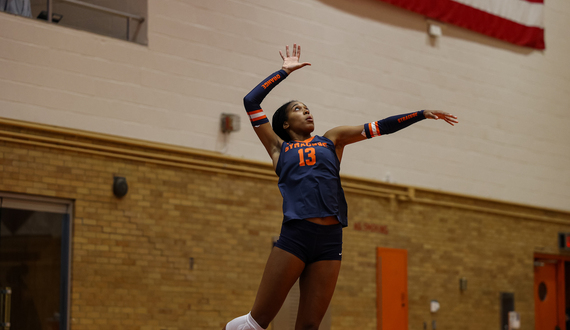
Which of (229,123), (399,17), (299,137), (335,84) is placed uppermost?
(399,17)

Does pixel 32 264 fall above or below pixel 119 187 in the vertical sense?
below

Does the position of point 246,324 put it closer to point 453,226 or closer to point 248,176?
point 248,176

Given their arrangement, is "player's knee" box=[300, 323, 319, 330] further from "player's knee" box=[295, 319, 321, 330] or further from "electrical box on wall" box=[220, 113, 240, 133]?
"electrical box on wall" box=[220, 113, 240, 133]

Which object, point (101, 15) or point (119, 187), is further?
point (101, 15)

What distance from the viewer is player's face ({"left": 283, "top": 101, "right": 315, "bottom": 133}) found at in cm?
424

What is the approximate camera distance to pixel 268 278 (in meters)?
3.73

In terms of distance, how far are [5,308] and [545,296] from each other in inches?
406

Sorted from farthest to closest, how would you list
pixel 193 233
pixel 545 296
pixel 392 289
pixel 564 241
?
pixel 545 296 < pixel 564 241 < pixel 392 289 < pixel 193 233

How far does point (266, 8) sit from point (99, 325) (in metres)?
4.91

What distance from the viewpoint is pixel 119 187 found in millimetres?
7953

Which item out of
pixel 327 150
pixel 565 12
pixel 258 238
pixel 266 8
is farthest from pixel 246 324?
pixel 565 12

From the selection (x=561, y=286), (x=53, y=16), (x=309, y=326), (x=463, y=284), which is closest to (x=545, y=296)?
(x=561, y=286)

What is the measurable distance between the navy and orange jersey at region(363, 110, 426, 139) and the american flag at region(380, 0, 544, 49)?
7.08 metres

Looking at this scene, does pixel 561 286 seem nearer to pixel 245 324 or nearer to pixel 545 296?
pixel 545 296
